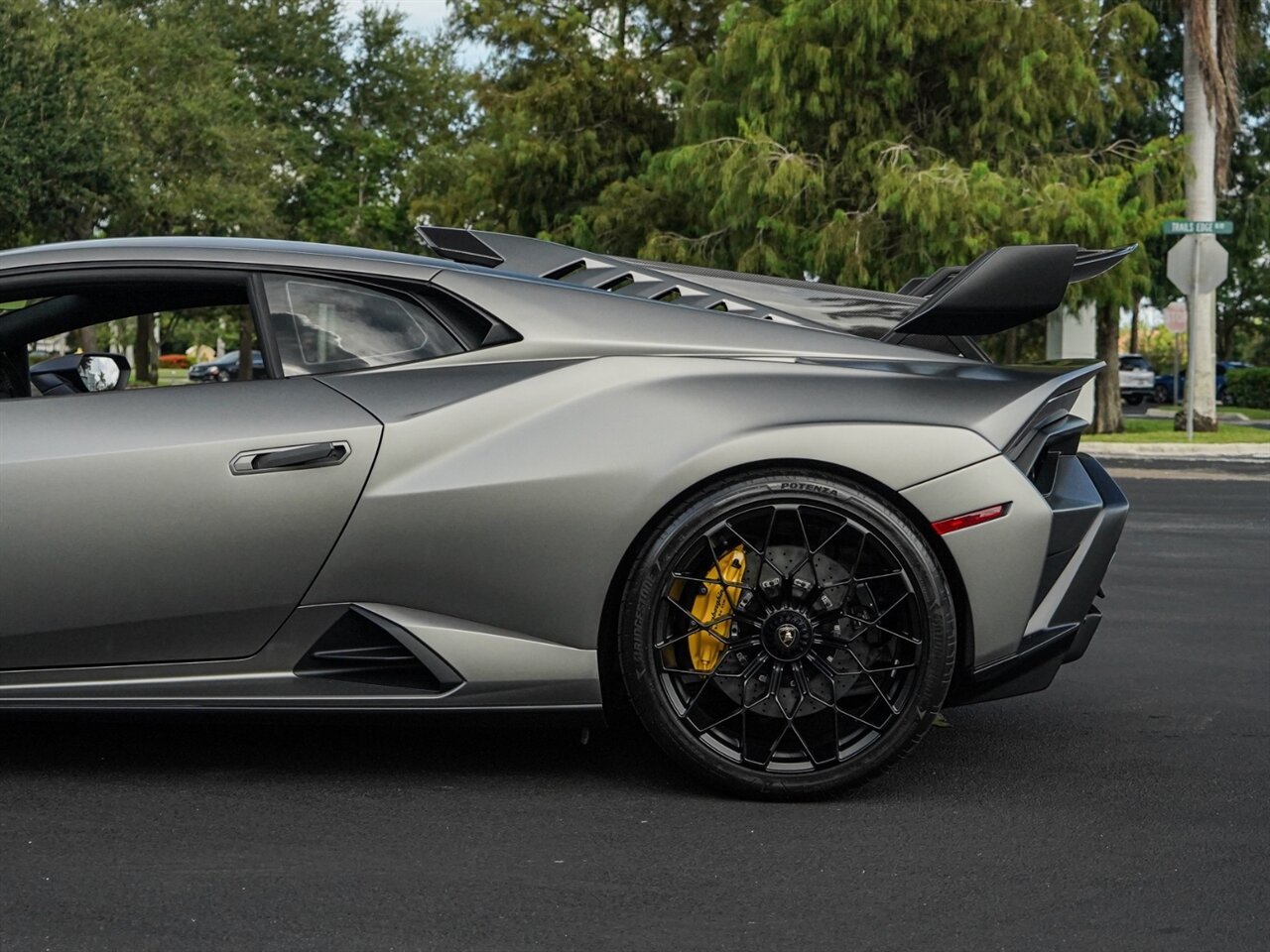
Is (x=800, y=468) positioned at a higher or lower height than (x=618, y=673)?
higher

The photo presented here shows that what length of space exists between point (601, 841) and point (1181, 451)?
20.0 metres

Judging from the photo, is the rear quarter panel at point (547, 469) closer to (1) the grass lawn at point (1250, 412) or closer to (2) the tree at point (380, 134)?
(1) the grass lawn at point (1250, 412)

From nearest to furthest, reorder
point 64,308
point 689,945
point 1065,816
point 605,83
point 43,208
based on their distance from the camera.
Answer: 1. point 689,945
2. point 1065,816
3. point 64,308
4. point 605,83
5. point 43,208

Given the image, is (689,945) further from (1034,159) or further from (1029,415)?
(1034,159)

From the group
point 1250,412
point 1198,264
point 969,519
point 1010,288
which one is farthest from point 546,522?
point 1250,412

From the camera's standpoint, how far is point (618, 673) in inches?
160

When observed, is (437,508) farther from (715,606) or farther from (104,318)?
(104,318)

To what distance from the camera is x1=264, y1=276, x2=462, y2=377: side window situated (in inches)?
161

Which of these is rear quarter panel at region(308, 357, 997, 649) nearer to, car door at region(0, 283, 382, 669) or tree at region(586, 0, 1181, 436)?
car door at region(0, 283, 382, 669)

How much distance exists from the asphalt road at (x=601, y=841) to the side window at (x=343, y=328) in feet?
2.84

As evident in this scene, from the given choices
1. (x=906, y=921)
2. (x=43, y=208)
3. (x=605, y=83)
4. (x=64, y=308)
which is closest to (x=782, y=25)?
(x=605, y=83)

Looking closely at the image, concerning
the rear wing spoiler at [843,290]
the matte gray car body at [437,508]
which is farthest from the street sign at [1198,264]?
the matte gray car body at [437,508]

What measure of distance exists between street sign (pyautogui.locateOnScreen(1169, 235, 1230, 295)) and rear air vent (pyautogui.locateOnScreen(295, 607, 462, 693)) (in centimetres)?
1986

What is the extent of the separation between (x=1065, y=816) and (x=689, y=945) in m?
1.31
